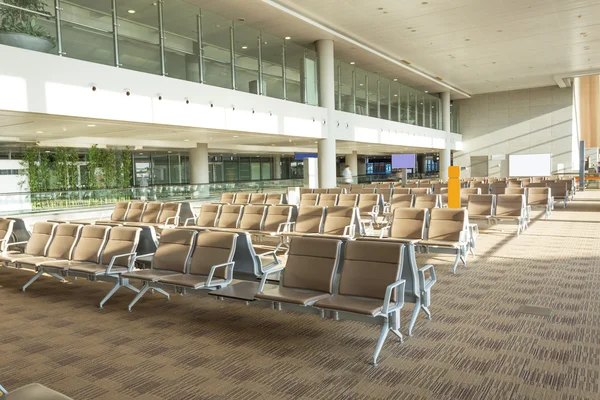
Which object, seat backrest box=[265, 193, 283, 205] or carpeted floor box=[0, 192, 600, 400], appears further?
seat backrest box=[265, 193, 283, 205]

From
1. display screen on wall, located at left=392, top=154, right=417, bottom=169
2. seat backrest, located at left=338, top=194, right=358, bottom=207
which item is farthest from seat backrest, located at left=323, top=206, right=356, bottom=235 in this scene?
display screen on wall, located at left=392, top=154, right=417, bottom=169

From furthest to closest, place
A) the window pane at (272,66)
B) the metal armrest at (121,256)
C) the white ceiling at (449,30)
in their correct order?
the window pane at (272,66)
the white ceiling at (449,30)
the metal armrest at (121,256)

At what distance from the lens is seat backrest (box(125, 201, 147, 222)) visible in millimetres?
10500

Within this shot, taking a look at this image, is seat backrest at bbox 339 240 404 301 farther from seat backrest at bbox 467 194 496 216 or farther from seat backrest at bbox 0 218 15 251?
seat backrest at bbox 467 194 496 216

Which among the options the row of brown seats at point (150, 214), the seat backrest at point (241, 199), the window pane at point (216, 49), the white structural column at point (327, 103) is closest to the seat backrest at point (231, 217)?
the row of brown seats at point (150, 214)

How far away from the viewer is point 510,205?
9.96 metres

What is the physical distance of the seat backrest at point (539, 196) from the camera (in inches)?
478

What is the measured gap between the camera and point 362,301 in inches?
155

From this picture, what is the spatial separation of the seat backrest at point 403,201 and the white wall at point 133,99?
5159mm

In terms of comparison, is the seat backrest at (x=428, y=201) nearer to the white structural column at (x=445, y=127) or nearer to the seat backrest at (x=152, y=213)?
the seat backrest at (x=152, y=213)

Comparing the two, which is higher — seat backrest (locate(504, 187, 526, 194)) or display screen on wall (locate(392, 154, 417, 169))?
display screen on wall (locate(392, 154, 417, 169))

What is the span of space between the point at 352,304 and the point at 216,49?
1116cm

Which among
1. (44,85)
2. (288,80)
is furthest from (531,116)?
(44,85)

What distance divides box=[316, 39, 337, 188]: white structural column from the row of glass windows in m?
0.28
